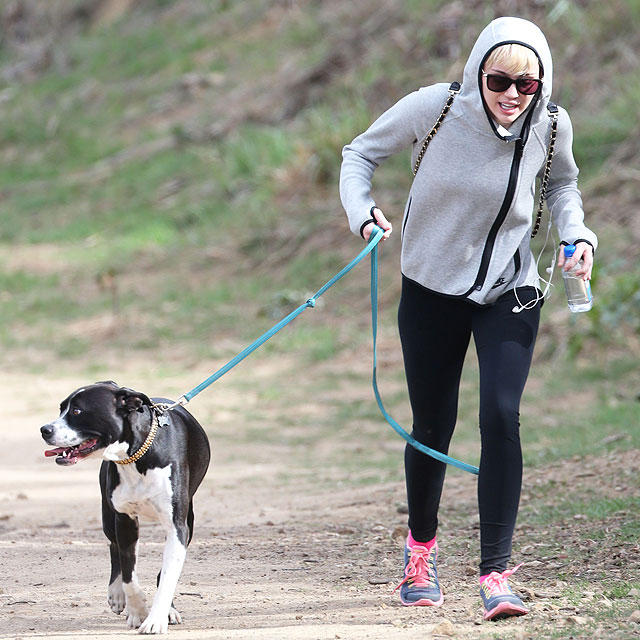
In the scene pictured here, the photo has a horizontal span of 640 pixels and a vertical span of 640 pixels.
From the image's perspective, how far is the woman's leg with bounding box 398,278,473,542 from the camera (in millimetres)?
4004

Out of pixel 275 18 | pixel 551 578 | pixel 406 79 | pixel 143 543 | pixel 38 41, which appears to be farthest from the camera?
pixel 38 41

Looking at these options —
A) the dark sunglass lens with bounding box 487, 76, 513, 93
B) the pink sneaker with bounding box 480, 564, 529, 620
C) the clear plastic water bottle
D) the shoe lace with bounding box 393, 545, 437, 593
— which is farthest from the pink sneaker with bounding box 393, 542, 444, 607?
the dark sunglass lens with bounding box 487, 76, 513, 93

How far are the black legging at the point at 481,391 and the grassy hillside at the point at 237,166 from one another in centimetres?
593

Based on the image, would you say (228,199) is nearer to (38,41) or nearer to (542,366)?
(542,366)

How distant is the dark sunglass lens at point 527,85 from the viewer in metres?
3.75

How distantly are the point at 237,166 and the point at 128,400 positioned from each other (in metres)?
13.5

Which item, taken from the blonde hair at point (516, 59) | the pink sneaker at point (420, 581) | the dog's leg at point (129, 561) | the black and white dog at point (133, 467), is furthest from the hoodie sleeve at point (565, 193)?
the dog's leg at point (129, 561)

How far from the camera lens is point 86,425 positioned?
3828 millimetres

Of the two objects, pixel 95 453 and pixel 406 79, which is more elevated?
pixel 406 79

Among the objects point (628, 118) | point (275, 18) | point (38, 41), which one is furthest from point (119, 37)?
point (628, 118)

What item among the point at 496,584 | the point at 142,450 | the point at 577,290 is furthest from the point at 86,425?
the point at 577,290

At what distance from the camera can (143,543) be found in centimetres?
549

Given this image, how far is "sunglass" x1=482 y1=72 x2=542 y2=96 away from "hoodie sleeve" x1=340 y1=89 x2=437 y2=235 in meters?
0.26

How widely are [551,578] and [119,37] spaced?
78.0ft
